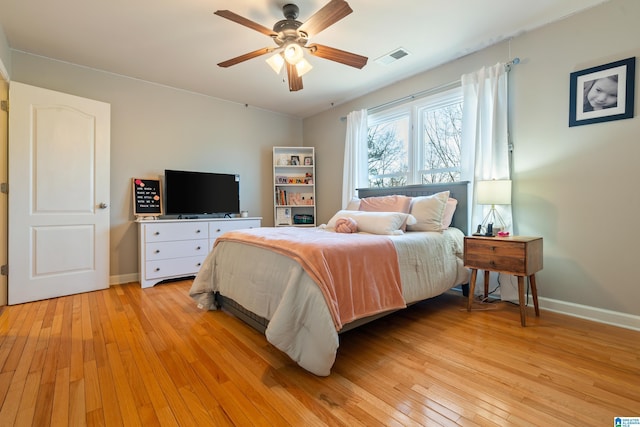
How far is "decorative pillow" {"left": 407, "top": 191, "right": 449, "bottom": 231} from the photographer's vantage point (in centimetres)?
272

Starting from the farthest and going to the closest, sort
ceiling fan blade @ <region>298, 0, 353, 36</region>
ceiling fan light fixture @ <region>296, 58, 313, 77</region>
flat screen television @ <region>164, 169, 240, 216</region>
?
flat screen television @ <region>164, 169, 240, 216</region>, ceiling fan light fixture @ <region>296, 58, 313, 77</region>, ceiling fan blade @ <region>298, 0, 353, 36</region>

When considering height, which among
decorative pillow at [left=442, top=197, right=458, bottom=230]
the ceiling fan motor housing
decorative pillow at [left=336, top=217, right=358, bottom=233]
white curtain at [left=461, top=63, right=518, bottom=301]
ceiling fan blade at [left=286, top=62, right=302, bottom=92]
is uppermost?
the ceiling fan motor housing

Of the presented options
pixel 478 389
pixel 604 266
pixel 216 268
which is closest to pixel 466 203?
pixel 604 266

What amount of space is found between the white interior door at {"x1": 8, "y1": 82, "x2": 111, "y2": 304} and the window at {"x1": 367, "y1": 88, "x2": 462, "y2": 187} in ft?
11.0

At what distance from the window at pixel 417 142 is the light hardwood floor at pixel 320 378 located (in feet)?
5.73

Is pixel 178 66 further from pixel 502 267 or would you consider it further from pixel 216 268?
pixel 502 267

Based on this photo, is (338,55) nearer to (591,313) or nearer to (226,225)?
(226,225)

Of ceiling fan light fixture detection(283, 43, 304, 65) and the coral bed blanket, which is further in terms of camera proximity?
ceiling fan light fixture detection(283, 43, 304, 65)

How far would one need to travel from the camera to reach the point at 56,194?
2994mm

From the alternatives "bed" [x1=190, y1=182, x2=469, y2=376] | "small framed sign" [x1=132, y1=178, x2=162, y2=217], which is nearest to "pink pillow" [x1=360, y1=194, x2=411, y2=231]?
"bed" [x1=190, y1=182, x2=469, y2=376]

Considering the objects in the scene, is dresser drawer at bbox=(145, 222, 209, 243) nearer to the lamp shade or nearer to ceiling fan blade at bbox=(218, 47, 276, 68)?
ceiling fan blade at bbox=(218, 47, 276, 68)

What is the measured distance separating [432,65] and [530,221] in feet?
6.54

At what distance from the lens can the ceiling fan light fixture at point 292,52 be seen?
7.42 feet

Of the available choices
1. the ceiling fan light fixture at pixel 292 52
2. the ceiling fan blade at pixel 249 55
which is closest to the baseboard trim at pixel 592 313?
the ceiling fan light fixture at pixel 292 52
